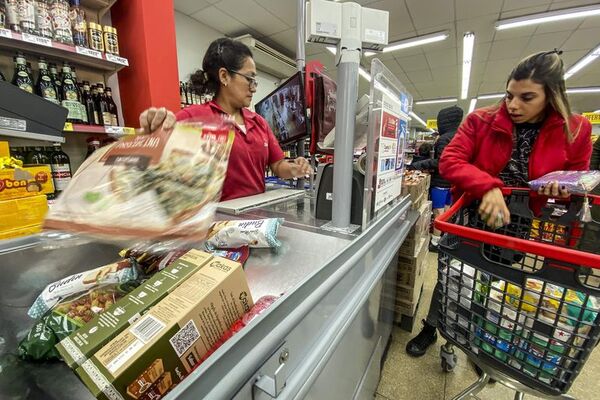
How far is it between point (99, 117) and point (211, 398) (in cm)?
255

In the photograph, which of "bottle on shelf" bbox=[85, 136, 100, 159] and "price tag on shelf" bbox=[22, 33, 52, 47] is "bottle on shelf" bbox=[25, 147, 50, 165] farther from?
"price tag on shelf" bbox=[22, 33, 52, 47]

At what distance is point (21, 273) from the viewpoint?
59 centimetres

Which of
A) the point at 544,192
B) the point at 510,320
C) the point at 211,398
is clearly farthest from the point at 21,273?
the point at 544,192

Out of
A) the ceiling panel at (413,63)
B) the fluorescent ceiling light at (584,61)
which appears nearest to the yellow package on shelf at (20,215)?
the ceiling panel at (413,63)

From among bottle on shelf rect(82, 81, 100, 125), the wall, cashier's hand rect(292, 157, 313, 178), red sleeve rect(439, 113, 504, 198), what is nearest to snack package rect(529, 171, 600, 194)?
red sleeve rect(439, 113, 504, 198)

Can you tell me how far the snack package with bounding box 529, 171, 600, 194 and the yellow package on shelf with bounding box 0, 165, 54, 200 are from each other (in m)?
1.76

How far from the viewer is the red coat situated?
43.6 inches

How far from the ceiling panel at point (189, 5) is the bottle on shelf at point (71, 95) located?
8.28ft

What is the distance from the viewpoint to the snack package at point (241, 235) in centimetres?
62

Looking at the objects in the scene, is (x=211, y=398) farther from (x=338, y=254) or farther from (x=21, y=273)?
(x=21, y=273)

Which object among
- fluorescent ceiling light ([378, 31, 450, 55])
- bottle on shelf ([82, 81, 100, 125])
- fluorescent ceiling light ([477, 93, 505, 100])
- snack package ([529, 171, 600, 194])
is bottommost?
snack package ([529, 171, 600, 194])

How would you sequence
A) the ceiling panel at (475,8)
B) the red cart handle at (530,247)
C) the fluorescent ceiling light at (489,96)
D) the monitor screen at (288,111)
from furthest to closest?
the fluorescent ceiling light at (489,96) → the ceiling panel at (475,8) → the monitor screen at (288,111) → the red cart handle at (530,247)

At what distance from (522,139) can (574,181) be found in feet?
1.39

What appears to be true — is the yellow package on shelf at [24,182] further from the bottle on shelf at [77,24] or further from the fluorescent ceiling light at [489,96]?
the fluorescent ceiling light at [489,96]
